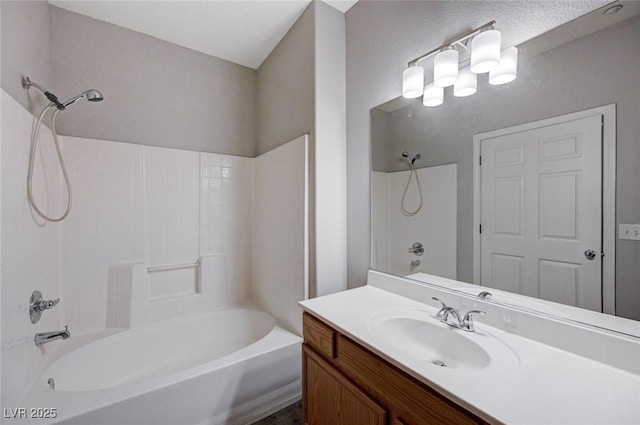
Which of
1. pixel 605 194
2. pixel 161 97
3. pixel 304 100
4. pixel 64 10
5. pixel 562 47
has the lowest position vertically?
pixel 605 194

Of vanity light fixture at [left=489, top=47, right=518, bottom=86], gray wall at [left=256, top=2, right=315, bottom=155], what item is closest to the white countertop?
vanity light fixture at [left=489, top=47, right=518, bottom=86]

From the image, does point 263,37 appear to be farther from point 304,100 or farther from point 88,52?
point 88,52

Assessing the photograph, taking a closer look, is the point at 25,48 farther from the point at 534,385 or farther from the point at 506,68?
the point at 534,385

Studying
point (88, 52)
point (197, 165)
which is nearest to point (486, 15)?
point (197, 165)

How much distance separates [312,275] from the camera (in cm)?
176

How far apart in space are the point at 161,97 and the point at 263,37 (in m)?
0.95

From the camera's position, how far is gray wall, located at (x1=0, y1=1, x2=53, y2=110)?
1173 mm

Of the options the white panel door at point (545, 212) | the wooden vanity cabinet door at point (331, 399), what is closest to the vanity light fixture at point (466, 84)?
the white panel door at point (545, 212)

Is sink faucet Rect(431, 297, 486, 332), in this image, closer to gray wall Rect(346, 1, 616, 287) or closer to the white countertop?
the white countertop

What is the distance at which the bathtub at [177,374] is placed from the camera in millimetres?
1239

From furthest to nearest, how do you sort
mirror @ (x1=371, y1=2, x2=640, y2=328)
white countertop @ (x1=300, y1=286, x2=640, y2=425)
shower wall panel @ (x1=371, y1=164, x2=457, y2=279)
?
shower wall panel @ (x1=371, y1=164, x2=457, y2=279) < mirror @ (x1=371, y1=2, x2=640, y2=328) < white countertop @ (x1=300, y1=286, x2=640, y2=425)

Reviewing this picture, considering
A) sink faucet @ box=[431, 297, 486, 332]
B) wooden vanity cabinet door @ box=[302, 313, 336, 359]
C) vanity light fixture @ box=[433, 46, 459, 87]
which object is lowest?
wooden vanity cabinet door @ box=[302, 313, 336, 359]

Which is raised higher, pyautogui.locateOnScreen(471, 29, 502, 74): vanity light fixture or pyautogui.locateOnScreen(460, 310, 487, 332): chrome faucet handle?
pyautogui.locateOnScreen(471, 29, 502, 74): vanity light fixture

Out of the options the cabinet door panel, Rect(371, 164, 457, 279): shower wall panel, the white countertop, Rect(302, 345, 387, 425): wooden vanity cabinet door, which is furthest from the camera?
Rect(371, 164, 457, 279): shower wall panel
